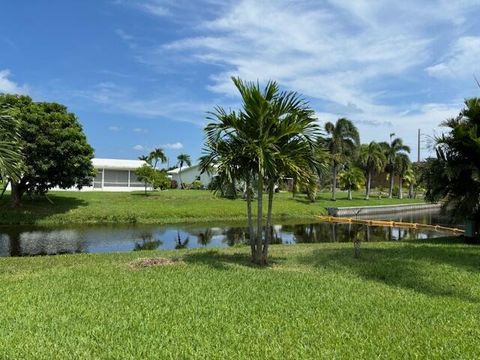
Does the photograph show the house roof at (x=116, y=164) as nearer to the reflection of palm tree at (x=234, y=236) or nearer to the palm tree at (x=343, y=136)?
the palm tree at (x=343, y=136)

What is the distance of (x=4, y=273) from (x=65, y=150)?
67.8ft

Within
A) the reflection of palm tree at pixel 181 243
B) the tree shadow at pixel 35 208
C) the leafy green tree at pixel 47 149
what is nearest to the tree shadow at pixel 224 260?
the reflection of palm tree at pixel 181 243

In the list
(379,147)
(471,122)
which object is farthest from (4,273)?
(379,147)

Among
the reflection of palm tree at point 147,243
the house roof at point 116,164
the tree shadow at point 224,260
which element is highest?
the house roof at point 116,164

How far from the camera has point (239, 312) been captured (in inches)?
235

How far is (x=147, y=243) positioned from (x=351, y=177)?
41178 mm

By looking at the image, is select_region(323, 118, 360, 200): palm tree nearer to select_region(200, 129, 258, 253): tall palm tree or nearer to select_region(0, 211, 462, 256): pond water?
select_region(0, 211, 462, 256): pond water

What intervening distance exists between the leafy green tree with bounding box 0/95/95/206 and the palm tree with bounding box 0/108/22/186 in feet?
60.5

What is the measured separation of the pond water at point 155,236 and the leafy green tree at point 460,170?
146cm

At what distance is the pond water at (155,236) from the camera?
18.7 meters

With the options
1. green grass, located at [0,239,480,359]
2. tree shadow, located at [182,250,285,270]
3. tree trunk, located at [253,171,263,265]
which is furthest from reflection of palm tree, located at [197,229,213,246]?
green grass, located at [0,239,480,359]

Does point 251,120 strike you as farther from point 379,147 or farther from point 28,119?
point 379,147

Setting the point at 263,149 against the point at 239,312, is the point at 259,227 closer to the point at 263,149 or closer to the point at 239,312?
the point at 263,149

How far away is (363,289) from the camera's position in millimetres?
7859
